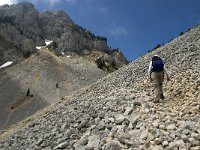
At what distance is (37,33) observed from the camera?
480 feet

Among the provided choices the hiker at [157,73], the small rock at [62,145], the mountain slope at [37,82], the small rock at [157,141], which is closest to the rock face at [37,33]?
the mountain slope at [37,82]

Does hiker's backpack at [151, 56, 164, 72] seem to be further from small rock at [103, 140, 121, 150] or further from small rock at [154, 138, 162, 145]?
small rock at [103, 140, 121, 150]

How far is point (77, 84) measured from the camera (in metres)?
78.7

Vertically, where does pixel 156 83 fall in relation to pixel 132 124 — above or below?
above

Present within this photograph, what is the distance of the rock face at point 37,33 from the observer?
12625 centimetres

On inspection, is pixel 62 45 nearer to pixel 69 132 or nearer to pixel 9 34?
pixel 9 34

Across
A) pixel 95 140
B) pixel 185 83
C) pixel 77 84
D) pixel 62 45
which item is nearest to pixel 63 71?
pixel 77 84

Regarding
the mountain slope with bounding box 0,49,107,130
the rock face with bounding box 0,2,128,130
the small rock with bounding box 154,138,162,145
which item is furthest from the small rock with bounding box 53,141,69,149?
the mountain slope with bounding box 0,49,107,130

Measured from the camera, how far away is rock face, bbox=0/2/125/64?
126250mm

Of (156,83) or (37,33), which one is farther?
(37,33)

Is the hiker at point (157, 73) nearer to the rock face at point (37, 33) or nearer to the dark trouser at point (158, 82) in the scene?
the dark trouser at point (158, 82)

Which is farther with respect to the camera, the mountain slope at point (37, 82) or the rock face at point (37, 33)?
the rock face at point (37, 33)

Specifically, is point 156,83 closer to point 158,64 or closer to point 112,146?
point 158,64

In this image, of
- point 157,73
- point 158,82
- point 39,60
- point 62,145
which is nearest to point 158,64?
point 157,73
